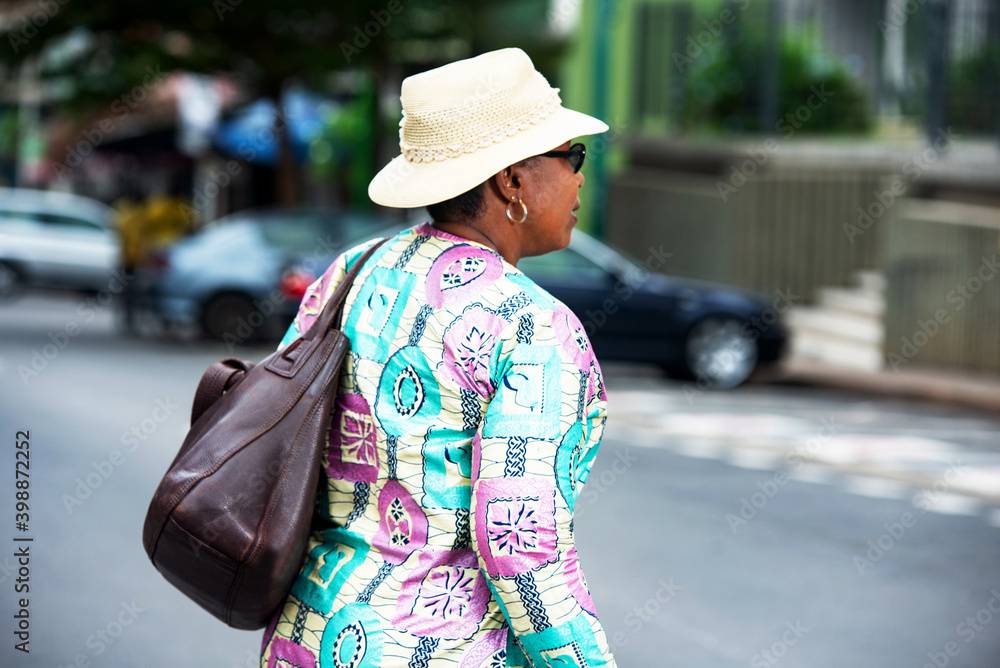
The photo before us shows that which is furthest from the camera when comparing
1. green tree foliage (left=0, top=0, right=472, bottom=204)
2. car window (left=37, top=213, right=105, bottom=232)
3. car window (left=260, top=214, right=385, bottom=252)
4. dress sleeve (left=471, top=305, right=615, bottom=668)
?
car window (left=37, top=213, right=105, bottom=232)

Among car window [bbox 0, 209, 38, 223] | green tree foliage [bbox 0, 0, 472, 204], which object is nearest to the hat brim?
green tree foliage [bbox 0, 0, 472, 204]

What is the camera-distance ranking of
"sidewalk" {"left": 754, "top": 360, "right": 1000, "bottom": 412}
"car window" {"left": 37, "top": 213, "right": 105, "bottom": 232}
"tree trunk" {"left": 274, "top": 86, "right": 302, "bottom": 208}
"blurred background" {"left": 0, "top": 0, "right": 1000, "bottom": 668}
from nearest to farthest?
"blurred background" {"left": 0, "top": 0, "right": 1000, "bottom": 668}
"sidewalk" {"left": 754, "top": 360, "right": 1000, "bottom": 412}
"tree trunk" {"left": 274, "top": 86, "right": 302, "bottom": 208}
"car window" {"left": 37, "top": 213, "right": 105, "bottom": 232}

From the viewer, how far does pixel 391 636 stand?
1758 millimetres

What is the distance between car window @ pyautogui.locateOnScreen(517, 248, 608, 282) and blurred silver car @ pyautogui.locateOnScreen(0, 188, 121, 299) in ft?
35.2

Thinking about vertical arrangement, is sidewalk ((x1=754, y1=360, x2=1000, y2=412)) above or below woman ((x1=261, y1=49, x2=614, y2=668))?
below

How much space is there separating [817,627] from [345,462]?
380cm

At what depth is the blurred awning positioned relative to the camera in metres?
25.0

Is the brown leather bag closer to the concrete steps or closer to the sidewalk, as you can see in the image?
the sidewalk

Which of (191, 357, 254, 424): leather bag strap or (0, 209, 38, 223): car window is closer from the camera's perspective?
(191, 357, 254, 424): leather bag strap

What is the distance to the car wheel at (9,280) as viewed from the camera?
69.2 ft

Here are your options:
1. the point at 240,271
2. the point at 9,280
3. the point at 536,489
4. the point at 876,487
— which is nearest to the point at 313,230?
the point at 240,271

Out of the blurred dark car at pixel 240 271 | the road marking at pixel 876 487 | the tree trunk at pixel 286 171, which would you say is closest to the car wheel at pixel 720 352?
the blurred dark car at pixel 240 271

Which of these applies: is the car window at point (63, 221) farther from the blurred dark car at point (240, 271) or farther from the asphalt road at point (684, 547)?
the asphalt road at point (684, 547)

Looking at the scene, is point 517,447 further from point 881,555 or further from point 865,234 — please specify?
point 865,234
